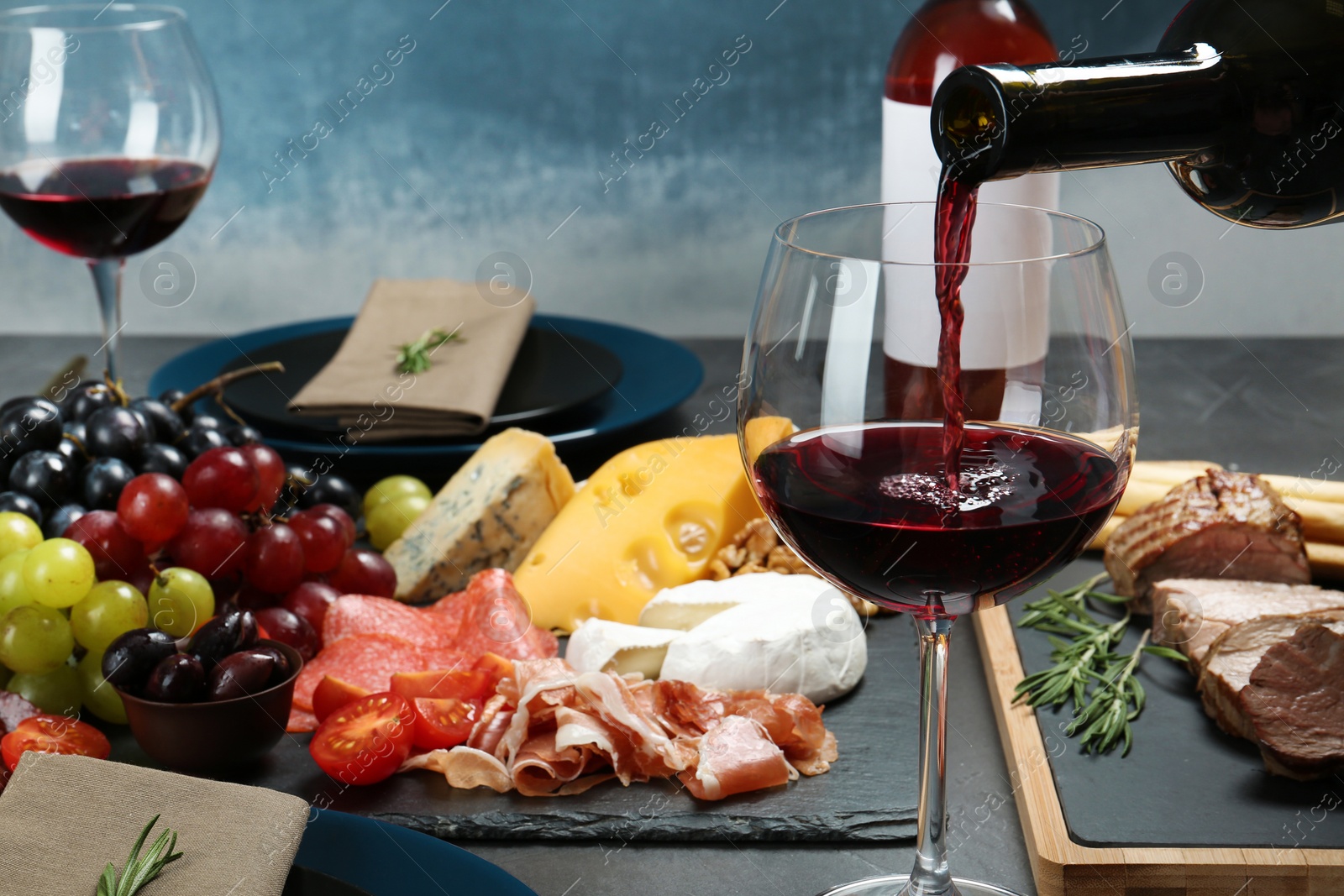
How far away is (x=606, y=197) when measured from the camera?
6.37ft

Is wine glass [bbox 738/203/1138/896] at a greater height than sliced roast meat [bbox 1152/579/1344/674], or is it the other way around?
wine glass [bbox 738/203/1138/896]

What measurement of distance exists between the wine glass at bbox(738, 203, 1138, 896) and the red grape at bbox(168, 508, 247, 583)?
446mm

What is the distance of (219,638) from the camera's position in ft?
2.52

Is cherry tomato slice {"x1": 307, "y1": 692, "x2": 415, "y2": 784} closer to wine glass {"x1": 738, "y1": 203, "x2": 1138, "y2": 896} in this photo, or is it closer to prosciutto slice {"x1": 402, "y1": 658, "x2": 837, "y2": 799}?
prosciutto slice {"x1": 402, "y1": 658, "x2": 837, "y2": 799}

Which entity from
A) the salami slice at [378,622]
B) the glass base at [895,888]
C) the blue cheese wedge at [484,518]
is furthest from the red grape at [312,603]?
the glass base at [895,888]

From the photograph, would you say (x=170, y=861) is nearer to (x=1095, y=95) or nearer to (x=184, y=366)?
(x=1095, y=95)

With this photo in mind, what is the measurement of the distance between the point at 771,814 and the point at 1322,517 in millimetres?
536

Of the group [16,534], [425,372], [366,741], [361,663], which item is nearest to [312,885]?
[366,741]

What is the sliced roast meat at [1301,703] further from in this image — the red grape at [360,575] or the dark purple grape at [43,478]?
the dark purple grape at [43,478]

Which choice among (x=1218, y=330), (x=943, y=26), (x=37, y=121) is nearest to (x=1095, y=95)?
(x=943, y=26)

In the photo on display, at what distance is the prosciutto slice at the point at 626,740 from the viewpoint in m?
0.76

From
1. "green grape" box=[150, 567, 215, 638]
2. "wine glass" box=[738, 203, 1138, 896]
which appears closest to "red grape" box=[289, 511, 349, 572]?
"green grape" box=[150, 567, 215, 638]

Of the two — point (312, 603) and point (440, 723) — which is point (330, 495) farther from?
point (440, 723)

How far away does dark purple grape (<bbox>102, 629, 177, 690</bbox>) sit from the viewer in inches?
29.5
